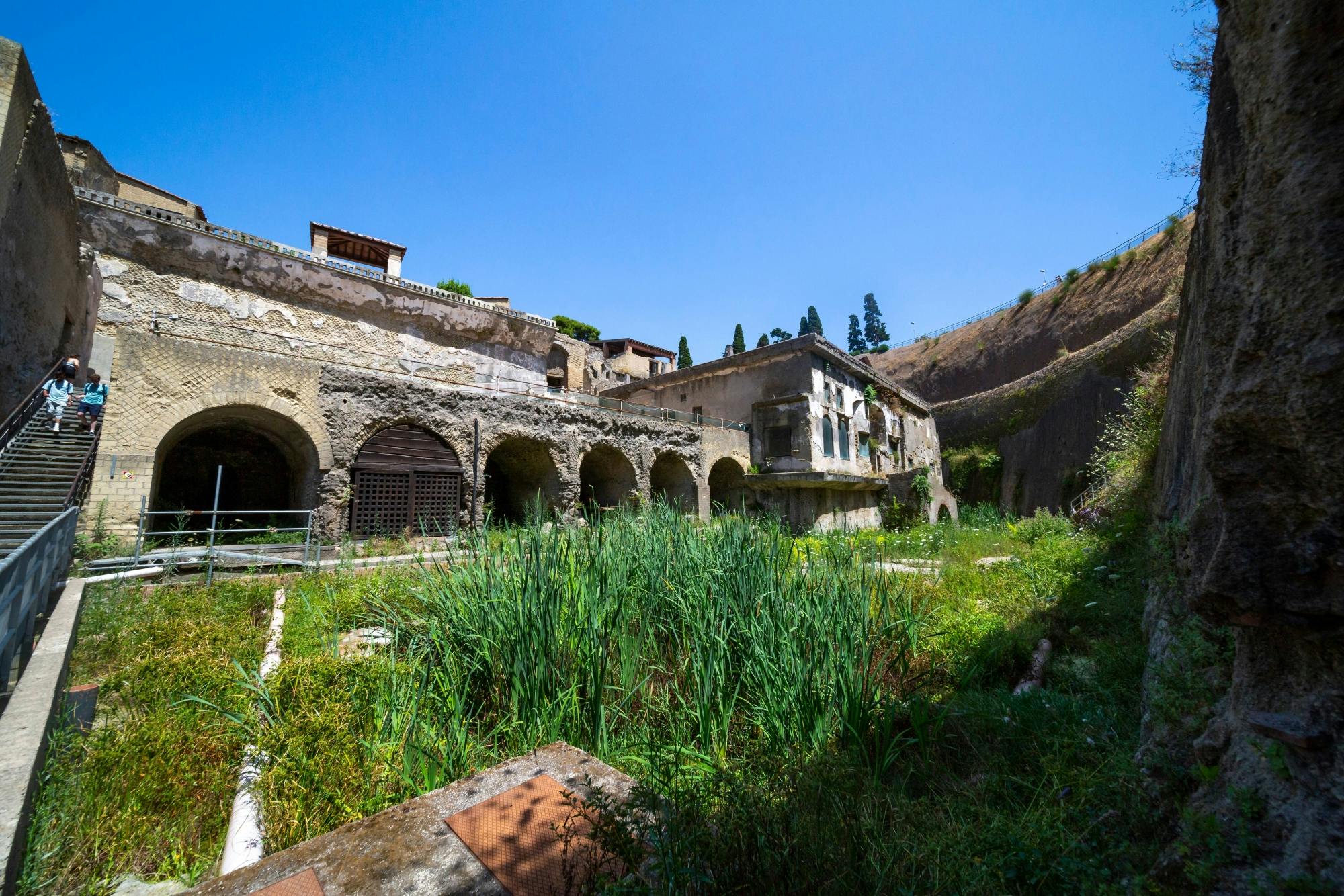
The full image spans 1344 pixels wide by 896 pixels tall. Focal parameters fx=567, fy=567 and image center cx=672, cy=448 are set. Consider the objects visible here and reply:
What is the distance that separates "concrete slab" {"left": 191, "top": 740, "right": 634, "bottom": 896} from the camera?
5.21ft

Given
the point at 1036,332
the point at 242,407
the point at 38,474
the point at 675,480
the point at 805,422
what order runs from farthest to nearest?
the point at 1036,332
the point at 675,480
the point at 805,422
the point at 242,407
the point at 38,474

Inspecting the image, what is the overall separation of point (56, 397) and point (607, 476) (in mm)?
10402

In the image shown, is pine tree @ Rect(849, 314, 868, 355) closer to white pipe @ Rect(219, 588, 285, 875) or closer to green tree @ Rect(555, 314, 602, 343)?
green tree @ Rect(555, 314, 602, 343)

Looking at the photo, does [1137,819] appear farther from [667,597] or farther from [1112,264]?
[1112,264]

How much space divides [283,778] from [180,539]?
8440 mm

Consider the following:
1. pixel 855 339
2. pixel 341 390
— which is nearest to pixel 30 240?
pixel 341 390

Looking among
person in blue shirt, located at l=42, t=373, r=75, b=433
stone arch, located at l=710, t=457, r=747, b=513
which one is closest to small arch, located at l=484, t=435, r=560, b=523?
stone arch, located at l=710, t=457, r=747, b=513

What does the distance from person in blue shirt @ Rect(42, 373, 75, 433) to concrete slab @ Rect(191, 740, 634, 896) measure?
9.58 meters

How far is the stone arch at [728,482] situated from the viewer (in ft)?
56.8

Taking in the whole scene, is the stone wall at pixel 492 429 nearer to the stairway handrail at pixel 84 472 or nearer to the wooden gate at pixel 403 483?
the wooden gate at pixel 403 483

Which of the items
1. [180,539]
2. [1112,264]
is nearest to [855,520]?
[180,539]

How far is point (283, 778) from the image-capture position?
2.65 meters

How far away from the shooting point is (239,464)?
42.8ft

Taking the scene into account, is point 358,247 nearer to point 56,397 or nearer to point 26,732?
point 56,397
